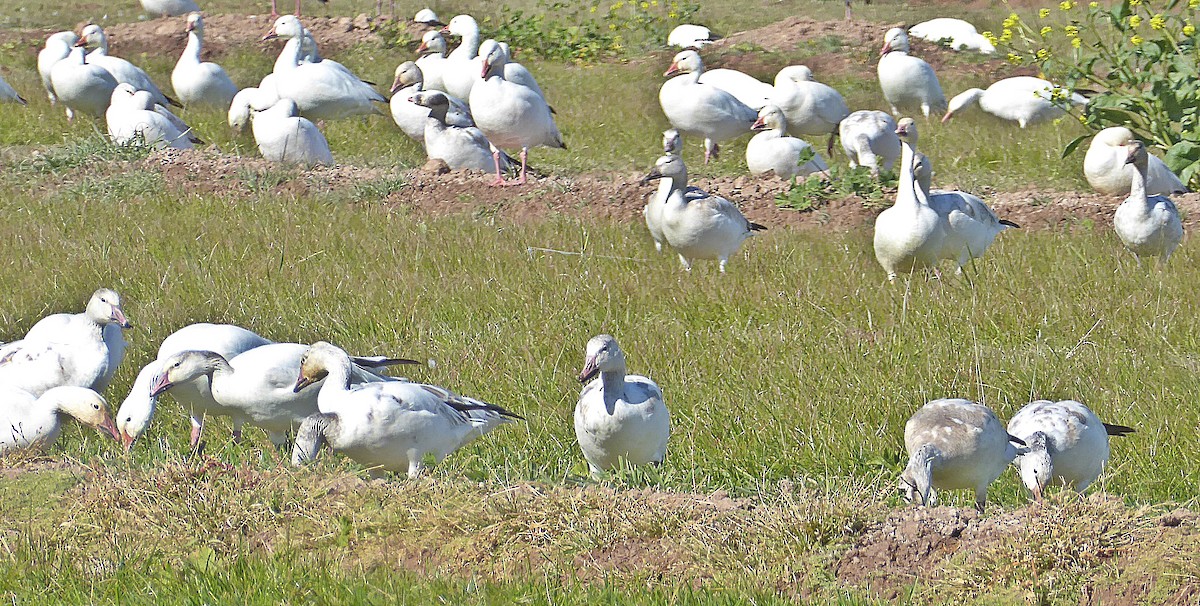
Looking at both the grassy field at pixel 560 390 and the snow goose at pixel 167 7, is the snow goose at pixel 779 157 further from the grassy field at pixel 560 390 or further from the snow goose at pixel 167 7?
the snow goose at pixel 167 7

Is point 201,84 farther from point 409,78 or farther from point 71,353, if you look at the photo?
point 71,353

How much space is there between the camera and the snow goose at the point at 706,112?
13922 millimetres

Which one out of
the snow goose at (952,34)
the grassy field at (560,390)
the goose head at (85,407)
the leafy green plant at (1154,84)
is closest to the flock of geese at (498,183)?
the goose head at (85,407)

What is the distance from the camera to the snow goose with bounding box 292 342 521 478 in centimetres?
515

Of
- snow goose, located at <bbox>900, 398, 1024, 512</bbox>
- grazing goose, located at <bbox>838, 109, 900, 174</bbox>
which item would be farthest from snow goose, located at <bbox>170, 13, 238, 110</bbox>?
snow goose, located at <bbox>900, 398, 1024, 512</bbox>

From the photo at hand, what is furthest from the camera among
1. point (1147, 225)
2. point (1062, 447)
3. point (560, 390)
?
point (1147, 225)

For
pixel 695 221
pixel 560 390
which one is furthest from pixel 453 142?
pixel 560 390

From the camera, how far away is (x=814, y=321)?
748 cm

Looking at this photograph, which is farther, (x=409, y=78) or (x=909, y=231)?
(x=409, y=78)

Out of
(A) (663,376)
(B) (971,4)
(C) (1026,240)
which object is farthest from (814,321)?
(B) (971,4)

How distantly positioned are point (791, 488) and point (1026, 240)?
206 inches

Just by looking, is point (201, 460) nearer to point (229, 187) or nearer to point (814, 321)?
point (814, 321)

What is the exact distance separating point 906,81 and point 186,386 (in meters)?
12.9

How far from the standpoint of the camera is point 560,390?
6449 millimetres
